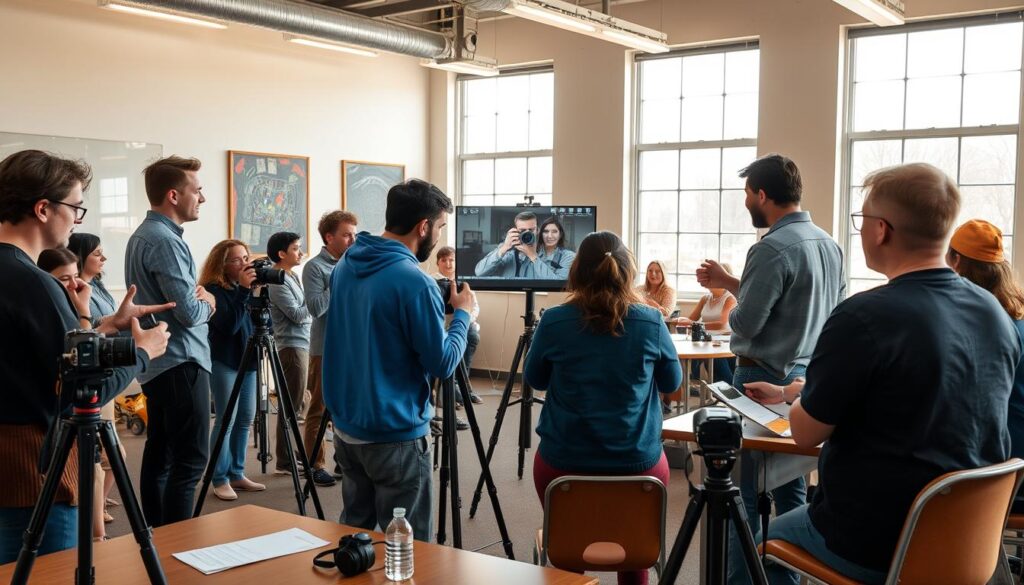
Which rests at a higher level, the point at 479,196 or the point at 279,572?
the point at 479,196

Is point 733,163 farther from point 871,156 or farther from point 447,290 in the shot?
point 447,290

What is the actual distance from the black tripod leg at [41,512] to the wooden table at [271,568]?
19cm

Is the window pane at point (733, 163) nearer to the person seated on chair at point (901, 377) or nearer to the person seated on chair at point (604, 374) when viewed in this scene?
the person seated on chair at point (604, 374)

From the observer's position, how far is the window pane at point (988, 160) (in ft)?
22.8

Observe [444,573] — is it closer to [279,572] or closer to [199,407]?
[279,572]

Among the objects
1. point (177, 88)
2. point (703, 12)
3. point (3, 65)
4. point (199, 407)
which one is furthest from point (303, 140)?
point (199, 407)

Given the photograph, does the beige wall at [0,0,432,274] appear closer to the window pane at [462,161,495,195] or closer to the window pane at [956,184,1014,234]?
the window pane at [462,161,495,195]

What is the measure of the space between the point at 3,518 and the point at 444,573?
1019 millimetres

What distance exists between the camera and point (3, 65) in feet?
21.2

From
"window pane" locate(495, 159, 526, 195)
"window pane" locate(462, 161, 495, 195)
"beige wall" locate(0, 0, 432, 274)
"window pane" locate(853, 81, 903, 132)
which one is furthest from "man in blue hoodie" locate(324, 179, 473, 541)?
"window pane" locate(462, 161, 495, 195)

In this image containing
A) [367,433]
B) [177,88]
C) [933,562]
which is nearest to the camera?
[933,562]

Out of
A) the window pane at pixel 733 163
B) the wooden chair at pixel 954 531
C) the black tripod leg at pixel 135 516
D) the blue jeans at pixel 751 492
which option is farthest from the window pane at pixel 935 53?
the black tripod leg at pixel 135 516

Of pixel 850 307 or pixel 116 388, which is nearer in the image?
pixel 850 307

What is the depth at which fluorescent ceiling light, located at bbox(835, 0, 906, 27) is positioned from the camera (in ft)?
19.8
